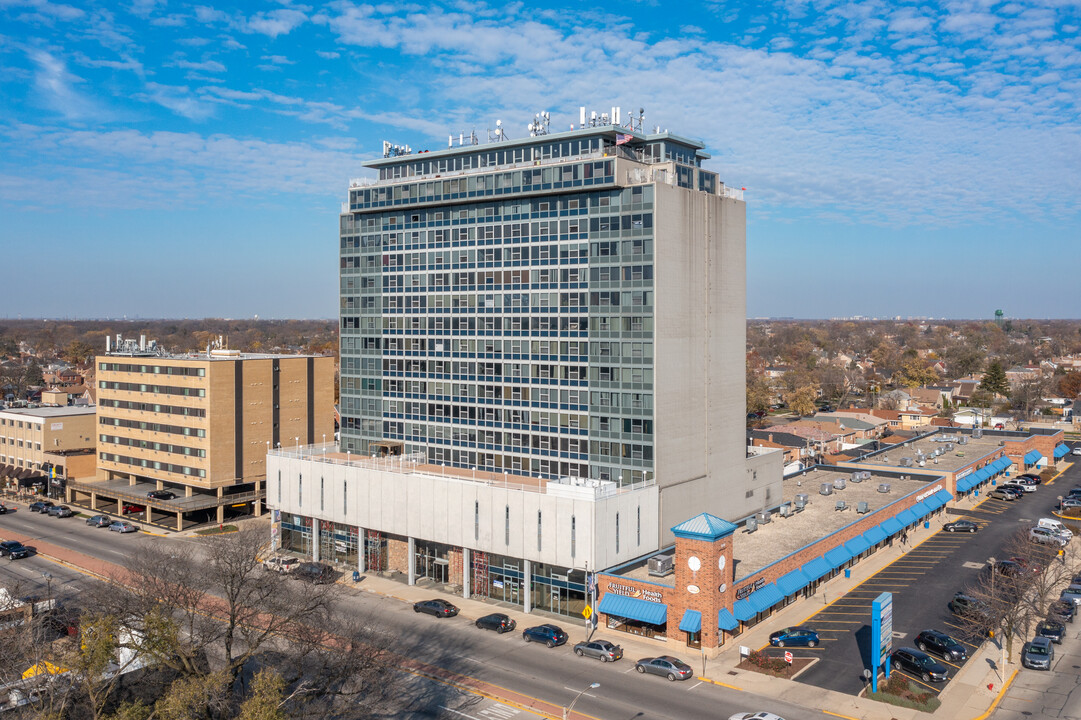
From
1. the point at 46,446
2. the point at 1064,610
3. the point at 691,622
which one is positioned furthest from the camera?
the point at 46,446

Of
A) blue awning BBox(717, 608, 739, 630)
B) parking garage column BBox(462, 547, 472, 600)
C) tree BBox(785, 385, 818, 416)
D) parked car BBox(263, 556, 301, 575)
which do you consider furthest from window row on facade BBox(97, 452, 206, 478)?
tree BBox(785, 385, 818, 416)

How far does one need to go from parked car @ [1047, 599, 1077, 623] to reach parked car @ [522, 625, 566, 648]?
35.1 m

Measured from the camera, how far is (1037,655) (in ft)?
172

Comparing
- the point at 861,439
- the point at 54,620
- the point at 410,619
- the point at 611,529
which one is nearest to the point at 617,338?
the point at 611,529

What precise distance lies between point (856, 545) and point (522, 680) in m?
35.9

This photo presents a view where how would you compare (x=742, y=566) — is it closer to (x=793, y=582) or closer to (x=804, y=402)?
(x=793, y=582)

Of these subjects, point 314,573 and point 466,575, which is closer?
point 466,575

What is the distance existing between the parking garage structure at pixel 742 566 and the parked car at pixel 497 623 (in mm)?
6492

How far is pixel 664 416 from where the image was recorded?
66.4 meters

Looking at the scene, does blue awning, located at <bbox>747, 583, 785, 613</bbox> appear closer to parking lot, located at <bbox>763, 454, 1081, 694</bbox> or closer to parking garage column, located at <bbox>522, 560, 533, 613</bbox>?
parking lot, located at <bbox>763, 454, 1081, 694</bbox>

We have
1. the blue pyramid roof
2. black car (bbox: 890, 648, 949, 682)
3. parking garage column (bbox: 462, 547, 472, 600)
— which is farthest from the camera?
parking garage column (bbox: 462, 547, 472, 600)

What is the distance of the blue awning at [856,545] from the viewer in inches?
2803

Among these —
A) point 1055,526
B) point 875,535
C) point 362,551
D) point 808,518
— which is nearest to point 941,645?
point 875,535

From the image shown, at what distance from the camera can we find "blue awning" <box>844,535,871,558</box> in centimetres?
7119
